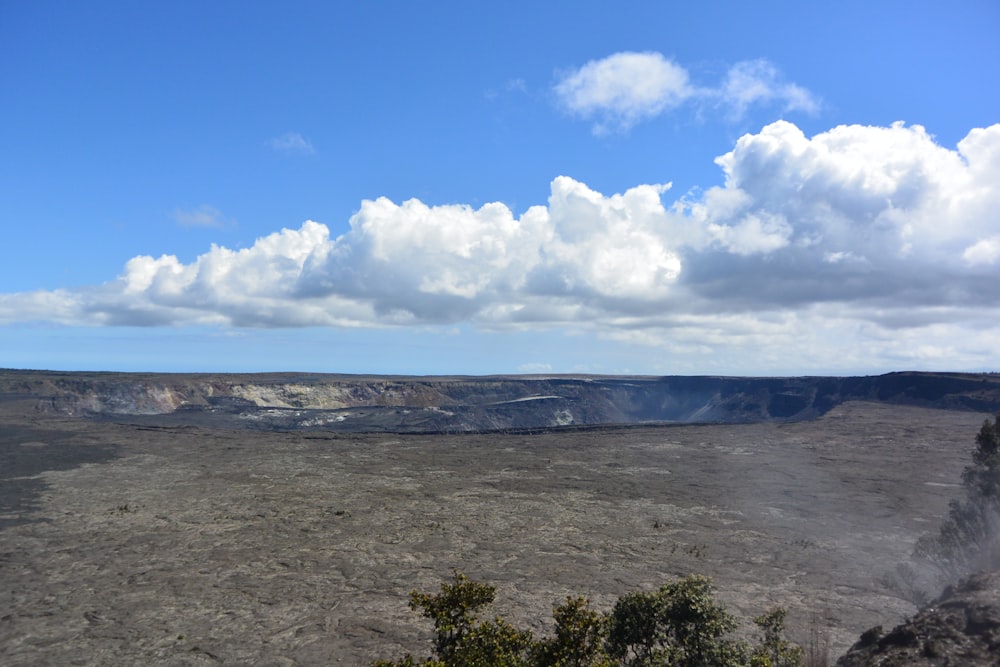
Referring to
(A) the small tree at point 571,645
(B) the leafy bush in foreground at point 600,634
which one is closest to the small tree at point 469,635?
(B) the leafy bush in foreground at point 600,634

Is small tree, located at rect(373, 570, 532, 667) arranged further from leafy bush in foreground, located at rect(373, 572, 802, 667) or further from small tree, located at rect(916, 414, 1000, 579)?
small tree, located at rect(916, 414, 1000, 579)

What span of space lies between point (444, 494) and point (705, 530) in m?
11.5

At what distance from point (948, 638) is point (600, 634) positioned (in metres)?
4.58

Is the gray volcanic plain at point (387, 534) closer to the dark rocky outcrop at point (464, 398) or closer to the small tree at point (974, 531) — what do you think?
the small tree at point (974, 531)

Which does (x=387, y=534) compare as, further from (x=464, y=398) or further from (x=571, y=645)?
(x=464, y=398)

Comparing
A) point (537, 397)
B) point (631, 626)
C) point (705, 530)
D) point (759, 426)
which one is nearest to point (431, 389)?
point (537, 397)

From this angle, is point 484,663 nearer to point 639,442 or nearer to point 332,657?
point 332,657

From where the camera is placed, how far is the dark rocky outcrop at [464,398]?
69938 millimetres

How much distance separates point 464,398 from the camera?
318 feet

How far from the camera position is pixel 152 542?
2092 centimetres

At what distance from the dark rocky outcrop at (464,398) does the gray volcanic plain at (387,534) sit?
2677 cm

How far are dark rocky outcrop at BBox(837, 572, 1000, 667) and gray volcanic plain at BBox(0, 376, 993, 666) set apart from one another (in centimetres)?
490

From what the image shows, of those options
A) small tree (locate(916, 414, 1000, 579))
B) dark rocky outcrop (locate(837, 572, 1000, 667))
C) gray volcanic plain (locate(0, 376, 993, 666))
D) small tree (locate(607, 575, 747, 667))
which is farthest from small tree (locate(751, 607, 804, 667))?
small tree (locate(916, 414, 1000, 579))

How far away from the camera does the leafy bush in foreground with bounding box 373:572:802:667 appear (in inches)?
259
